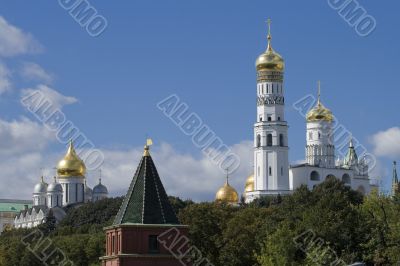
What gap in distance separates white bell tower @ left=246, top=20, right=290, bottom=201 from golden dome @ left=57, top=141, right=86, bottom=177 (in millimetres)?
36588

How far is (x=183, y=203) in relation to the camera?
119 meters

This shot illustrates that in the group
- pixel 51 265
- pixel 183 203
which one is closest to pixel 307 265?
pixel 51 265

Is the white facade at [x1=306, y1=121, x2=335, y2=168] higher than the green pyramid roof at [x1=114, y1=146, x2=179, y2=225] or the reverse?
higher

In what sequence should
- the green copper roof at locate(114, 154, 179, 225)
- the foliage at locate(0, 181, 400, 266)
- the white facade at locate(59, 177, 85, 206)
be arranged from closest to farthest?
1. the green copper roof at locate(114, 154, 179, 225)
2. the foliage at locate(0, 181, 400, 266)
3. the white facade at locate(59, 177, 85, 206)

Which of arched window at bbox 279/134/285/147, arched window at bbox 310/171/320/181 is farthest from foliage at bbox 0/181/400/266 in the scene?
arched window at bbox 310/171/320/181

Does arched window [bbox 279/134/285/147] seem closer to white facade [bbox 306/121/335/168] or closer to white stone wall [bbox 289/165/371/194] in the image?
white stone wall [bbox 289/165/371/194]

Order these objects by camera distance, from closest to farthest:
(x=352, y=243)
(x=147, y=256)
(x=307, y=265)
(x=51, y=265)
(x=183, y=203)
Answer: (x=147, y=256) < (x=307, y=265) < (x=352, y=243) < (x=51, y=265) < (x=183, y=203)

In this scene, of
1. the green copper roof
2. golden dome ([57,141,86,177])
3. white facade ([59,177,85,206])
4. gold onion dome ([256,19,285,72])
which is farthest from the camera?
white facade ([59,177,85,206])

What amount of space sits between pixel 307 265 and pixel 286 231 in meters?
5.82

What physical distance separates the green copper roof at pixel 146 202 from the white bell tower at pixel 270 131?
11166 cm

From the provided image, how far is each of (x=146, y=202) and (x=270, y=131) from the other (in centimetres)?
11447

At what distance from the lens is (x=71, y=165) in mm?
185000

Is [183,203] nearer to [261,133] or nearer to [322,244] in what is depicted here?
[261,133]

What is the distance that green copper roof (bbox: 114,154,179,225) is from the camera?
44719mm
